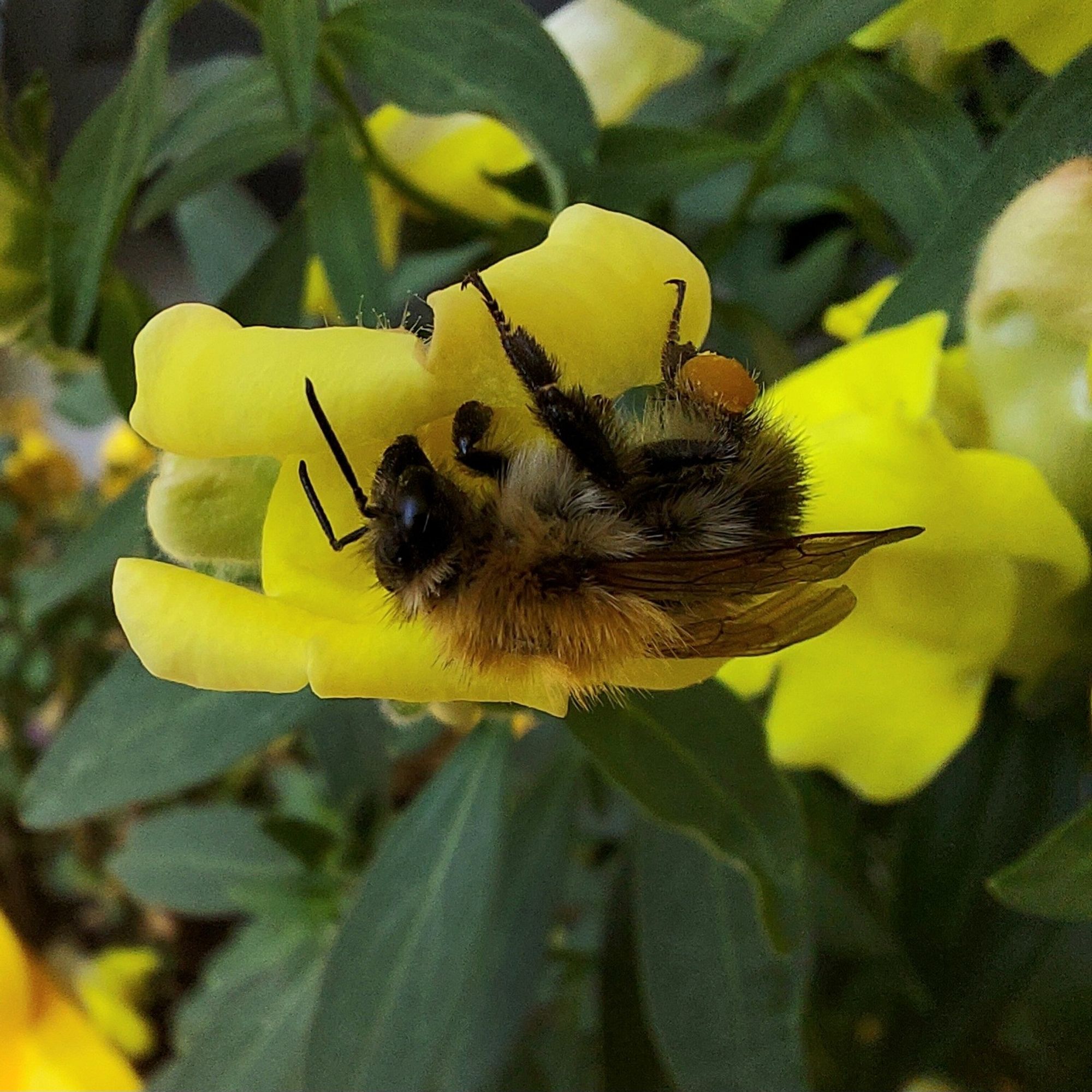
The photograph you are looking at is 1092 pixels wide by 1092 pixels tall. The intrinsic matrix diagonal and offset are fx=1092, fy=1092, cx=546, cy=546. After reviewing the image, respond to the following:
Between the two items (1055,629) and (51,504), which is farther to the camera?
(51,504)

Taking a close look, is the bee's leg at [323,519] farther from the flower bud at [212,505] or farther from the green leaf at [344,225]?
the green leaf at [344,225]

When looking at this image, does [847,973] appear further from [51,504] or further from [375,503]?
[51,504]

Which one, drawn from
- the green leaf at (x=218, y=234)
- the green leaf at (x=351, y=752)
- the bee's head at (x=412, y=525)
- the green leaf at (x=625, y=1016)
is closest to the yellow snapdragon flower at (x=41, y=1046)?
the green leaf at (x=351, y=752)

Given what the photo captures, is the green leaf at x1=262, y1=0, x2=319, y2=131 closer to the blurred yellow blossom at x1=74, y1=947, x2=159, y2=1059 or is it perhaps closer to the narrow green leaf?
the narrow green leaf

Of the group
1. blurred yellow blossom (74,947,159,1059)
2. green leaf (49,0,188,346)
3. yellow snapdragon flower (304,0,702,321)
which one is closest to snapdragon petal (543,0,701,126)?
yellow snapdragon flower (304,0,702,321)

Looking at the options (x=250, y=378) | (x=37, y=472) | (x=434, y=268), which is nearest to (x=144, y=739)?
(x=250, y=378)

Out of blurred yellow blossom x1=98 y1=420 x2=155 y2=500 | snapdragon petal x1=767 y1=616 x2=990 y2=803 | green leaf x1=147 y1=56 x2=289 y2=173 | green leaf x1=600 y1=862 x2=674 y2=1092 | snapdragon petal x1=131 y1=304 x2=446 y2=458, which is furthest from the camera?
blurred yellow blossom x1=98 y1=420 x2=155 y2=500

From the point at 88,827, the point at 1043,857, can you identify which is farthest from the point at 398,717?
the point at 88,827
